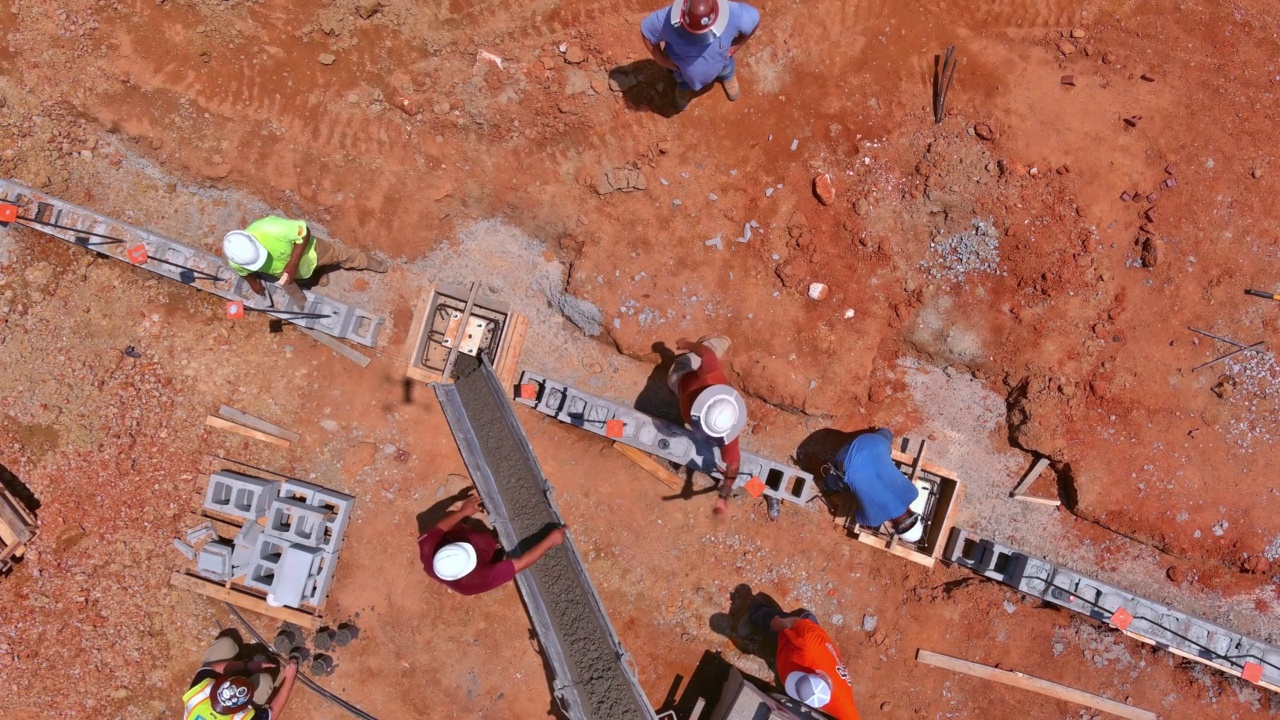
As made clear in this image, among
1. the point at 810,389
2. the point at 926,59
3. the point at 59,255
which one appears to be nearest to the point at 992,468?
the point at 810,389

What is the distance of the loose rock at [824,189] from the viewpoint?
21.7ft

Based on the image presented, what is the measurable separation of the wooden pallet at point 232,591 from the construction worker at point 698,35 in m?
6.63

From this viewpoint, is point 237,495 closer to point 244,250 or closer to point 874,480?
point 244,250

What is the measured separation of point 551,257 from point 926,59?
4783 mm

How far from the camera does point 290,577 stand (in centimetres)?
614

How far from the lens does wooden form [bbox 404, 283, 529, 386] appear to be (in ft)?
21.4

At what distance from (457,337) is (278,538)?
277 centimetres

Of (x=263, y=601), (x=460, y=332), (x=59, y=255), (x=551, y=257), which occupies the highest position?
(x=551, y=257)

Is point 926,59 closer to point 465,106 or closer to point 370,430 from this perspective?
point 465,106

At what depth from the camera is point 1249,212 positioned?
674 cm

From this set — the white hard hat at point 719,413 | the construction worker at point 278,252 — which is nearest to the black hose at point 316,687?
the construction worker at point 278,252

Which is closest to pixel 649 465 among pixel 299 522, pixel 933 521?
pixel 933 521

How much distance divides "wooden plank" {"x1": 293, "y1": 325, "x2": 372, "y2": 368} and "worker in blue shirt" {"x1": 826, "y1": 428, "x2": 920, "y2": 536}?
525 centimetres

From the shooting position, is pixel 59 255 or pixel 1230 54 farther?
pixel 1230 54
